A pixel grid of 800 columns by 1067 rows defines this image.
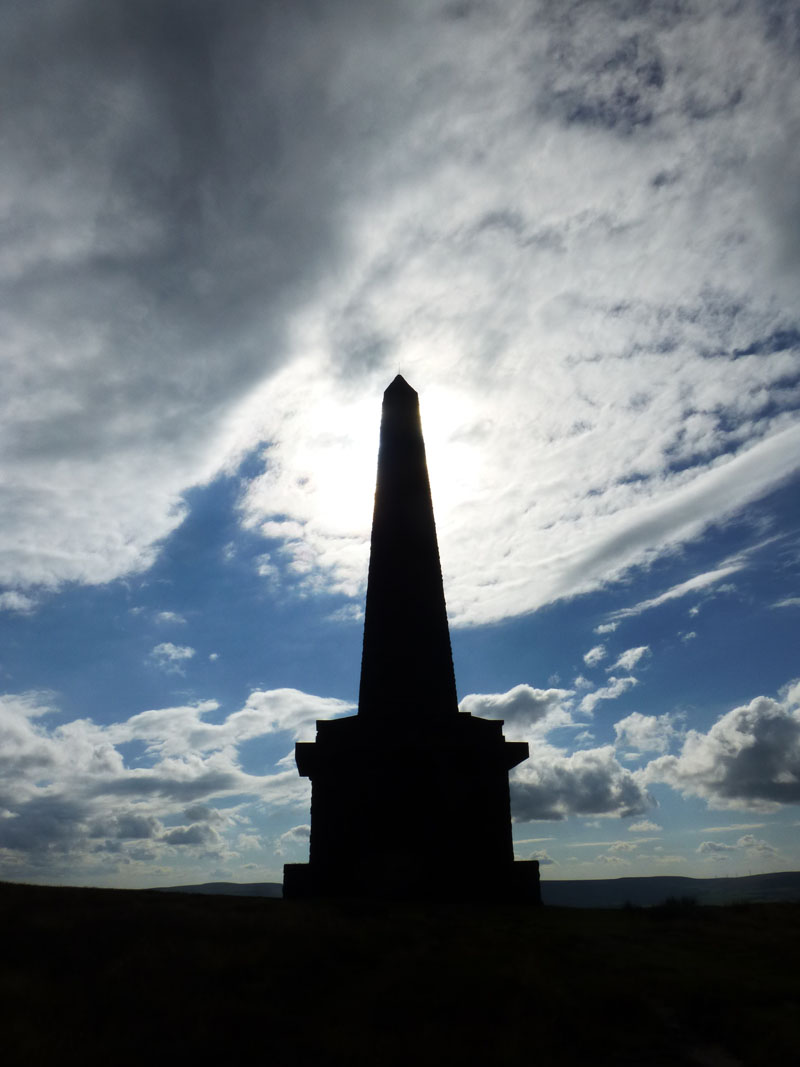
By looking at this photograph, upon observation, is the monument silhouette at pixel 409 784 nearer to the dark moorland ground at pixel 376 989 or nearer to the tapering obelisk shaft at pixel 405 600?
the tapering obelisk shaft at pixel 405 600

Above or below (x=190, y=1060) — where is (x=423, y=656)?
above

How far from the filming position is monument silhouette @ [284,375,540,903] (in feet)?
37.8

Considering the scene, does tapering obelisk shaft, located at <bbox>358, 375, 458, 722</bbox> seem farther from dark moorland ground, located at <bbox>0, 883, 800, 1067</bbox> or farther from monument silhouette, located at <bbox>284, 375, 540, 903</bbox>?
dark moorland ground, located at <bbox>0, 883, 800, 1067</bbox>

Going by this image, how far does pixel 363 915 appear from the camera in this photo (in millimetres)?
8750

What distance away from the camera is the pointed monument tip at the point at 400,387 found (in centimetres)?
1669

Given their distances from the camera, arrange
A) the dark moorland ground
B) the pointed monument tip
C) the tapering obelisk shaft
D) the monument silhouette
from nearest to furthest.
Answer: the dark moorland ground
the monument silhouette
the tapering obelisk shaft
the pointed monument tip

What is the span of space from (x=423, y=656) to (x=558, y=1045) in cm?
857

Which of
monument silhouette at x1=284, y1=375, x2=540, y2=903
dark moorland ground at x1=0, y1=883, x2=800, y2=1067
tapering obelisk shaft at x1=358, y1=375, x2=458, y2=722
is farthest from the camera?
tapering obelisk shaft at x1=358, y1=375, x2=458, y2=722

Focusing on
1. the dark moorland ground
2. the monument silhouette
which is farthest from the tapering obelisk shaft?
the dark moorland ground

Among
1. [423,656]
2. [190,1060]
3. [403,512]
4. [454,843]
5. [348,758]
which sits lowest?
[190,1060]

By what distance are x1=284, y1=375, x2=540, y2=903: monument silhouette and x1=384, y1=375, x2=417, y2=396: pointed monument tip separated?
5.40 metres

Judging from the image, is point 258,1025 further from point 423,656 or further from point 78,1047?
point 423,656

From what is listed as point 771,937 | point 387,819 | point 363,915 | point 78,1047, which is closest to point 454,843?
point 387,819

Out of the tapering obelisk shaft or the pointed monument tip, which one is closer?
the tapering obelisk shaft
